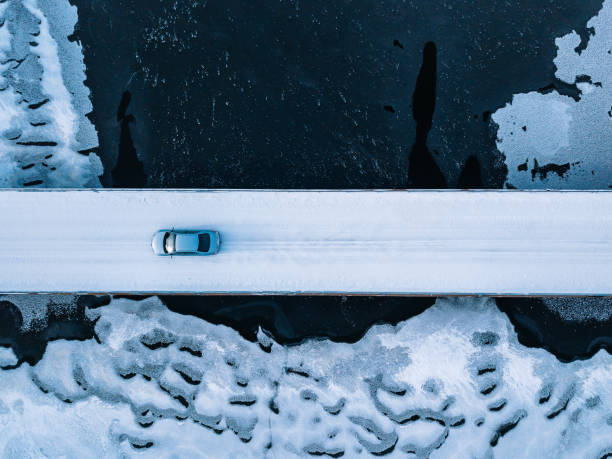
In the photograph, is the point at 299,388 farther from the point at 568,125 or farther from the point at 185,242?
the point at 568,125

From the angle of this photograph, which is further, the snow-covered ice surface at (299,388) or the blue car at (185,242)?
the snow-covered ice surface at (299,388)

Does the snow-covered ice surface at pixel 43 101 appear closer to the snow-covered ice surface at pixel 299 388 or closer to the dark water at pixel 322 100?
the snow-covered ice surface at pixel 299 388

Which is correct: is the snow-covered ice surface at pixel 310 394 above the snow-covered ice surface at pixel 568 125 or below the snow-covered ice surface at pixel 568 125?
below

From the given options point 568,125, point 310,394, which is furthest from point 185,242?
point 568,125

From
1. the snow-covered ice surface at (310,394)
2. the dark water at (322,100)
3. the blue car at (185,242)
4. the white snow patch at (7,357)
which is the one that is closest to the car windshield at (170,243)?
the blue car at (185,242)

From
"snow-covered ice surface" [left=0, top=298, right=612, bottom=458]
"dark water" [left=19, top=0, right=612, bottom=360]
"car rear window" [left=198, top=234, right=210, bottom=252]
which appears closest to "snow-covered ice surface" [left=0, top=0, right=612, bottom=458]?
"snow-covered ice surface" [left=0, top=298, right=612, bottom=458]

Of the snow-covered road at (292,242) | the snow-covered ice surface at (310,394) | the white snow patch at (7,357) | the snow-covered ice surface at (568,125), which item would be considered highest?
the snow-covered ice surface at (568,125)
